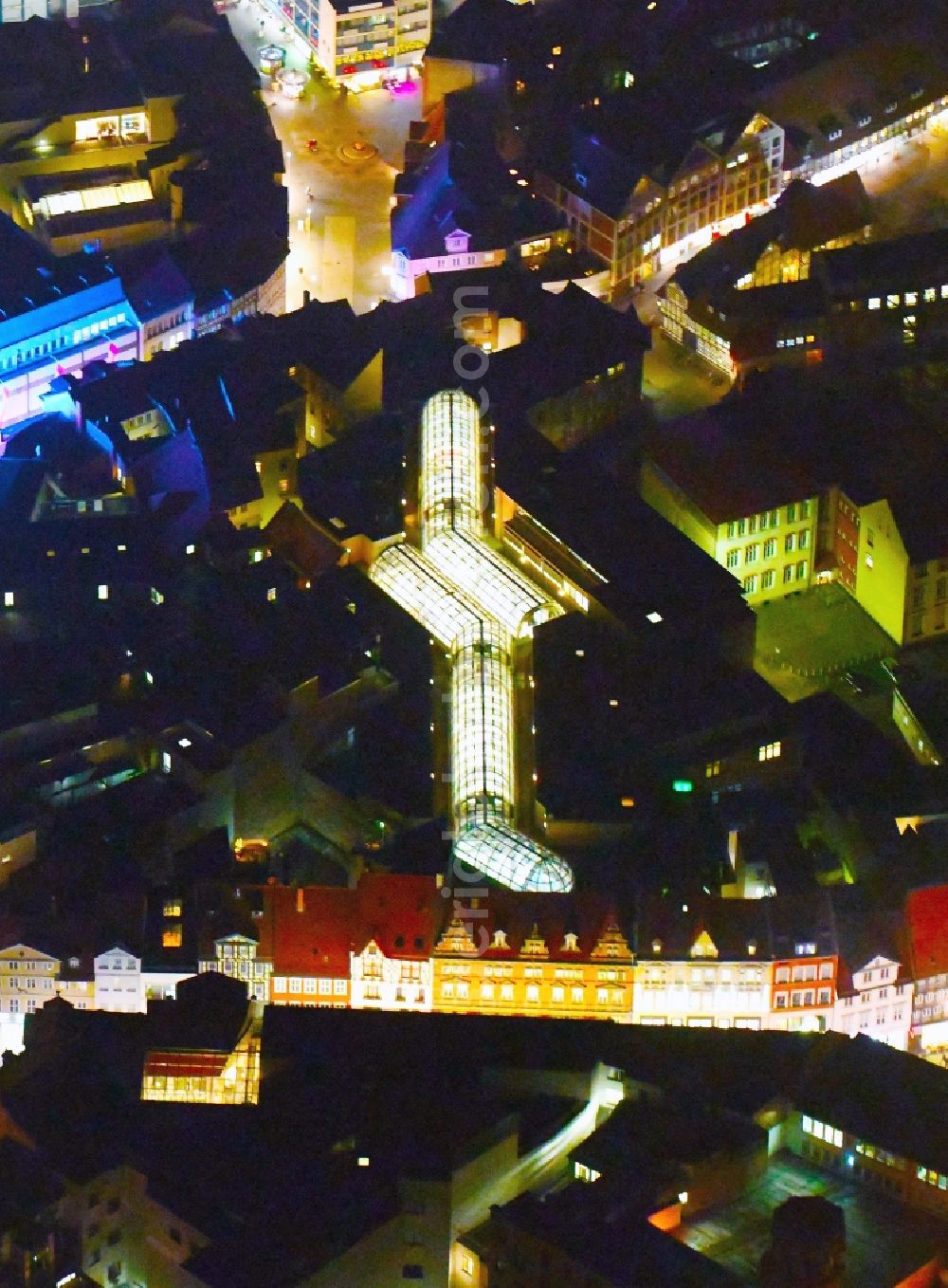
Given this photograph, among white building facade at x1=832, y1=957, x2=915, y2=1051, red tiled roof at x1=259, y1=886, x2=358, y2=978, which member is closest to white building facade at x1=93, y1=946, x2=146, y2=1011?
Result: red tiled roof at x1=259, y1=886, x2=358, y2=978

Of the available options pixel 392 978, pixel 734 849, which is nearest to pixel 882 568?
pixel 734 849

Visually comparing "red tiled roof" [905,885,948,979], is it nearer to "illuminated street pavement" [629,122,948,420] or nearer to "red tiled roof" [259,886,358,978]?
"red tiled roof" [259,886,358,978]

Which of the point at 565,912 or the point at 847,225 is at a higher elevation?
the point at 847,225

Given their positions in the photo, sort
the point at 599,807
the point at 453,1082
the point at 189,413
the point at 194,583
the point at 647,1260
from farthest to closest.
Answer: the point at 189,413 < the point at 194,583 < the point at 599,807 < the point at 453,1082 < the point at 647,1260

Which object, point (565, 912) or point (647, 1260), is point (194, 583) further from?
point (647, 1260)

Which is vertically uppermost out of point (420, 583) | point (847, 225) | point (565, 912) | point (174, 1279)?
point (847, 225)

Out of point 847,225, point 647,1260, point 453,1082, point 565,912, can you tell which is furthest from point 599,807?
point 847,225

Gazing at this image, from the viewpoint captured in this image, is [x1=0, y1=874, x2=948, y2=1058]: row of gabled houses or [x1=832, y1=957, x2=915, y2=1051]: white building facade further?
[x1=832, y1=957, x2=915, y2=1051]: white building facade
